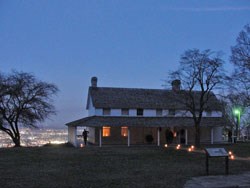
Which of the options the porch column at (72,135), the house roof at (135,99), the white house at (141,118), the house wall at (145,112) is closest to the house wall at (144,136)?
the white house at (141,118)

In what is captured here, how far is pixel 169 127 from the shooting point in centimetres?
4438

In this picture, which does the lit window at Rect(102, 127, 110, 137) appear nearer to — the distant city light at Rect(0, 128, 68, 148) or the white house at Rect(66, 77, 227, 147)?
the white house at Rect(66, 77, 227, 147)

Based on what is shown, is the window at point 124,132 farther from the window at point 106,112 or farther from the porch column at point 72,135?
the porch column at point 72,135

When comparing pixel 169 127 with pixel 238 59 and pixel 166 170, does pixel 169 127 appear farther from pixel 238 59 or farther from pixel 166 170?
pixel 166 170

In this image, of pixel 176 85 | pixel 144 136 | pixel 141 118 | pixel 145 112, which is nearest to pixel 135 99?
pixel 145 112

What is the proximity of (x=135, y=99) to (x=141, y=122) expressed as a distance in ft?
14.0

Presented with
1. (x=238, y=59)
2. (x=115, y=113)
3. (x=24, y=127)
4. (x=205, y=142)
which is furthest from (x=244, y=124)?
(x=24, y=127)

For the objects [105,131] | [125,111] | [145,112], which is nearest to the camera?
[105,131]

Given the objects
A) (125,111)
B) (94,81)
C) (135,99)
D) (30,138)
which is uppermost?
(94,81)

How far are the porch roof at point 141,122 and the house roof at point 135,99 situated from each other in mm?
1364

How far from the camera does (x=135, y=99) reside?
46469 millimetres

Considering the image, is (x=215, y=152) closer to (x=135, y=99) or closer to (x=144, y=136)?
(x=144, y=136)

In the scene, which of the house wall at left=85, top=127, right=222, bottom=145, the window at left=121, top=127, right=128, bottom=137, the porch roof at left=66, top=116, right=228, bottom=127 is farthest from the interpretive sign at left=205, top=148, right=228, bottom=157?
the window at left=121, top=127, right=128, bottom=137

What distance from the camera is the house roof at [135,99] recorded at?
44.7m
